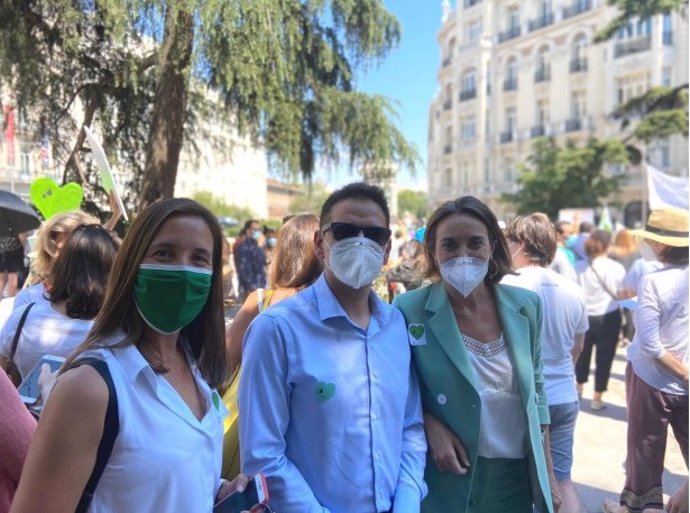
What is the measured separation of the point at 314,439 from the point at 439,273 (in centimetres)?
102

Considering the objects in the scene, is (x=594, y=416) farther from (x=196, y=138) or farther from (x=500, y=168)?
(x=500, y=168)

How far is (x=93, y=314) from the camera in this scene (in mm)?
2674

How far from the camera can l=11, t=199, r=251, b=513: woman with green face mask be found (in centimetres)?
135

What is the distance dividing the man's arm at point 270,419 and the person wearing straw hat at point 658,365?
2.77 m

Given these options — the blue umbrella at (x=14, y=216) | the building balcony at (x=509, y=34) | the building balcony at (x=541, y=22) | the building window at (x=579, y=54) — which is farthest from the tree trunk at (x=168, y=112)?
the building balcony at (x=509, y=34)

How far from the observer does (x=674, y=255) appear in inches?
156

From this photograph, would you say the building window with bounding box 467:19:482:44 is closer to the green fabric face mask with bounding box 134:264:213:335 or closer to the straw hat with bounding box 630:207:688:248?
the straw hat with bounding box 630:207:688:248

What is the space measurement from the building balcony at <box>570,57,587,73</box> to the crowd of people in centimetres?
4651

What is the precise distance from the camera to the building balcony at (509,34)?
50.1 metres

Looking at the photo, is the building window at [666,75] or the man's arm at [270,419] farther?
the building window at [666,75]

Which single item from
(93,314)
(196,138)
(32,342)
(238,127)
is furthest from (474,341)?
(196,138)

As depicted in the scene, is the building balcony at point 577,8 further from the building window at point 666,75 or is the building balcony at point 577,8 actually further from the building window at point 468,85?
the building window at point 468,85

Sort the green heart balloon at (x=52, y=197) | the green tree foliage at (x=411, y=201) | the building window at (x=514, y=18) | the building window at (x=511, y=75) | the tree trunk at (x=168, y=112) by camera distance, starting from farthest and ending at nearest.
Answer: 1. the green tree foliage at (x=411, y=201)
2. the building window at (x=514, y=18)
3. the building window at (x=511, y=75)
4. the tree trunk at (x=168, y=112)
5. the green heart balloon at (x=52, y=197)

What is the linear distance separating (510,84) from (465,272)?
5209 centimetres
